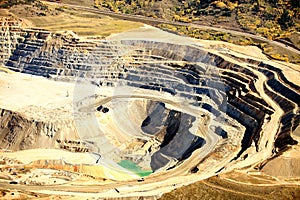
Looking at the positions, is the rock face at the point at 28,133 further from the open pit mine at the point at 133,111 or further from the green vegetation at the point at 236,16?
the green vegetation at the point at 236,16

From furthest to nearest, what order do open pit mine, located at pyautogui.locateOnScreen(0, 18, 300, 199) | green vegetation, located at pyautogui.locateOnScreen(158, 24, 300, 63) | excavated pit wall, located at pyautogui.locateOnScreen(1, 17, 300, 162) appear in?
green vegetation, located at pyautogui.locateOnScreen(158, 24, 300, 63) < excavated pit wall, located at pyautogui.locateOnScreen(1, 17, 300, 162) < open pit mine, located at pyautogui.locateOnScreen(0, 18, 300, 199)

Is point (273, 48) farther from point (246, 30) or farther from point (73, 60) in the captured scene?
point (73, 60)

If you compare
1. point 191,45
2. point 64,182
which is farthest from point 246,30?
point 64,182

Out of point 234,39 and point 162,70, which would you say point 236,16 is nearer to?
point 234,39

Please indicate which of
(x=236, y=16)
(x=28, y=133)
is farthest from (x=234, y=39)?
(x=28, y=133)

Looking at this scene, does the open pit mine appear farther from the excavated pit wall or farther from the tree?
the tree

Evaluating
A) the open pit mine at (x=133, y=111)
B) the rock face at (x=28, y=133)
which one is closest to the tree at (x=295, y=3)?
the open pit mine at (x=133, y=111)

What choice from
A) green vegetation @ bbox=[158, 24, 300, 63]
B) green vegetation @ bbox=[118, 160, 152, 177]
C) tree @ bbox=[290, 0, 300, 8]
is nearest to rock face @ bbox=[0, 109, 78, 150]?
green vegetation @ bbox=[118, 160, 152, 177]
